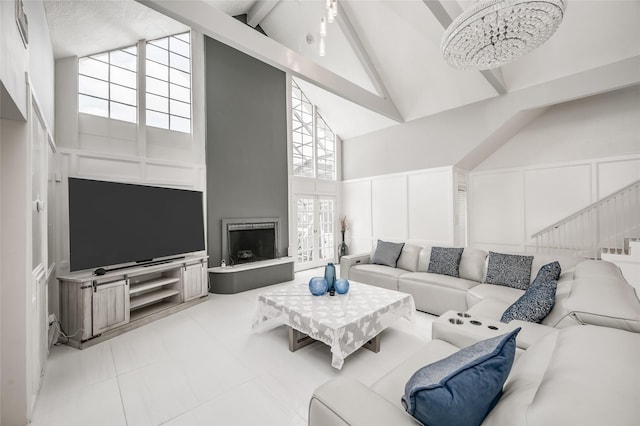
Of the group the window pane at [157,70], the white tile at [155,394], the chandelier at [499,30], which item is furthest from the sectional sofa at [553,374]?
the window pane at [157,70]

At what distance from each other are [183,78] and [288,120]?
2.16 m

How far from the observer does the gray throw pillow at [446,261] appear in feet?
11.6

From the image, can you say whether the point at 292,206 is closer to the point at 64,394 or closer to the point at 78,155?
the point at 78,155

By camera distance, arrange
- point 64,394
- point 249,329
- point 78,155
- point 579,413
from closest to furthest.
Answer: point 579,413 → point 64,394 → point 249,329 → point 78,155

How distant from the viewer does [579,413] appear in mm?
590

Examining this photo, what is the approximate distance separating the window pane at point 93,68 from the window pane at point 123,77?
0.26ft

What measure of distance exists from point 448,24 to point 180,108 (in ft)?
13.4

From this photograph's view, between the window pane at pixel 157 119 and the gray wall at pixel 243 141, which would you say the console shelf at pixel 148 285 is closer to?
the gray wall at pixel 243 141

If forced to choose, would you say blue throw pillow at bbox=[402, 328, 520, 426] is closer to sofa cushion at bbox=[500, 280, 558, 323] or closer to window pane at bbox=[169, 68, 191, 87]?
sofa cushion at bbox=[500, 280, 558, 323]

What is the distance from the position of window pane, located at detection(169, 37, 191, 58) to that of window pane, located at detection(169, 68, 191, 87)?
331 mm

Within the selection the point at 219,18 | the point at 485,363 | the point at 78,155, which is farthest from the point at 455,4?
the point at 78,155

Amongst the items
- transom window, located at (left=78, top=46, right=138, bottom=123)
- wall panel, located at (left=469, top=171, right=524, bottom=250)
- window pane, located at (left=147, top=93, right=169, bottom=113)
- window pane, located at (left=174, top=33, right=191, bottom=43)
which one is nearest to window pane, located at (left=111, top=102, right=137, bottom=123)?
transom window, located at (left=78, top=46, right=138, bottom=123)

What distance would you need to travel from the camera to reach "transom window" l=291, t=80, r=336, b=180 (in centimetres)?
628

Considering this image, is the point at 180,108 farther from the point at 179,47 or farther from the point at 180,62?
the point at 179,47
